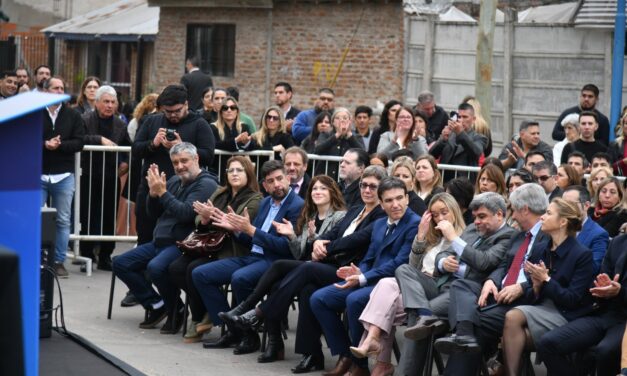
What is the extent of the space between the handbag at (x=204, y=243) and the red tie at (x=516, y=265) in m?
2.89

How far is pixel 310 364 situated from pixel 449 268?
1.49 meters

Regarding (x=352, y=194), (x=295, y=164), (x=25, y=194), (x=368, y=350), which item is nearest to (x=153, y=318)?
(x=295, y=164)

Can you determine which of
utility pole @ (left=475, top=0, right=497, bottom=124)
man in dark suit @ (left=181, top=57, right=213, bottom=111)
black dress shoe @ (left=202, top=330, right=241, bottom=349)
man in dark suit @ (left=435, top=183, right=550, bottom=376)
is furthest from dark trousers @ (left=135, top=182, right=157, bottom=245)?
utility pole @ (left=475, top=0, right=497, bottom=124)

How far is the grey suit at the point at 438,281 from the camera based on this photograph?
870 centimetres

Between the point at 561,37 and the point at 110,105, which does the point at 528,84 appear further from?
the point at 110,105

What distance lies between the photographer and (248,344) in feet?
33.6

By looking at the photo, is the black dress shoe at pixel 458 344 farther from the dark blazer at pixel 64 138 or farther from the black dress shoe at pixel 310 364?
the dark blazer at pixel 64 138

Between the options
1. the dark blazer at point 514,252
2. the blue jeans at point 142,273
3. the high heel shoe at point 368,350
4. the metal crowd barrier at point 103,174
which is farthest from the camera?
the metal crowd barrier at point 103,174

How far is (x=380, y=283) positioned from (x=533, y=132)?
4.18 metres

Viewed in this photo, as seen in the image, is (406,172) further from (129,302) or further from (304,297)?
(129,302)

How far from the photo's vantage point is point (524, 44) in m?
21.0

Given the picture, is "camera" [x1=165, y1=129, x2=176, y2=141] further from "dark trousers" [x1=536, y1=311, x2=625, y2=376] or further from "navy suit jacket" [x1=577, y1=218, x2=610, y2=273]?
"dark trousers" [x1=536, y1=311, x2=625, y2=376]

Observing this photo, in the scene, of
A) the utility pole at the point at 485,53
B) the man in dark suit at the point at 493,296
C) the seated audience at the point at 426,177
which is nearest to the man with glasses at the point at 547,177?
the seated audience at the point at 426,177

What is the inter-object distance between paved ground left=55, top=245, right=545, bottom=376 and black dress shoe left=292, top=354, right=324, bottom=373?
0.09 m
